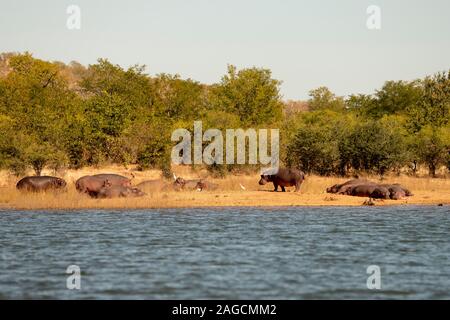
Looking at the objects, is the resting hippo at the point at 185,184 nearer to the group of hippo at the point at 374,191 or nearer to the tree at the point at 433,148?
the group of hippo at the point at 374,191

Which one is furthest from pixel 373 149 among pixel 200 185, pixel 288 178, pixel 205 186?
pixel 200 185

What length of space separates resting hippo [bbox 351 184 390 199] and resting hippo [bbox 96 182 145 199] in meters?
9.60

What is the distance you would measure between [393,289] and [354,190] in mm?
19569

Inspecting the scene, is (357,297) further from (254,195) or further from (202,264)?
(254,195)

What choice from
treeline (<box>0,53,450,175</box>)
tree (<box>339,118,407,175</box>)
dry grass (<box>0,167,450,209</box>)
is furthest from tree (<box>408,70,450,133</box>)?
dry grass (<box>0,167,450,209</box>)

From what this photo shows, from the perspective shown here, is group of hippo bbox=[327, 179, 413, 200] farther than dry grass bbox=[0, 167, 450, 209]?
Yes

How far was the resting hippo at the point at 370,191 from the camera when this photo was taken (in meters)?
36.5

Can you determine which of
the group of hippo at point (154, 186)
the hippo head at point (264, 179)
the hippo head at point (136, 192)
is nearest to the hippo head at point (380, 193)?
the group of hippo at point (154, 186)

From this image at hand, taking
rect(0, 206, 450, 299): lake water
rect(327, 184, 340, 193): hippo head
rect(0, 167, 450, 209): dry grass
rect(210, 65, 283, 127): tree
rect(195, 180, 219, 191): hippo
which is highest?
rect(210, 65, 283, 127): tree

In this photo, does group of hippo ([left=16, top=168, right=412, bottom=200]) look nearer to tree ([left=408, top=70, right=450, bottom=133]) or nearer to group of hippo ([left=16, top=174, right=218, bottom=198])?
group of hippo ([left=16, top=174, right=218, bottom=198])

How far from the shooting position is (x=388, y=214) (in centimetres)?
3191

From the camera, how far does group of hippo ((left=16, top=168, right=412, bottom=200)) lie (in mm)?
36094

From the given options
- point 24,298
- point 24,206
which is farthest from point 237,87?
point 24,298

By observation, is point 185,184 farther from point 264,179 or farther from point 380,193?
point 380,193
